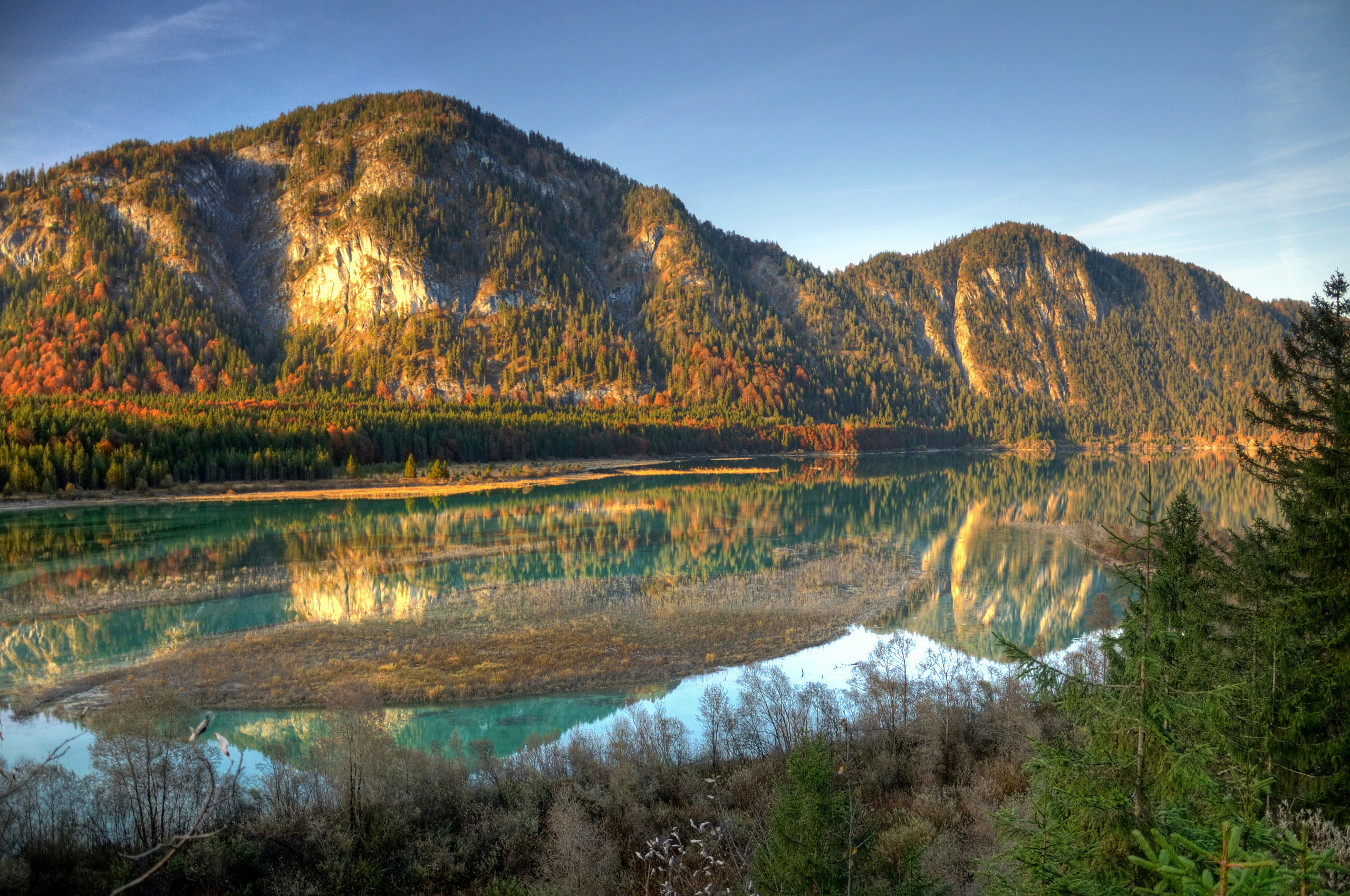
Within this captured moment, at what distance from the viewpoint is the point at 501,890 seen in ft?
37.6

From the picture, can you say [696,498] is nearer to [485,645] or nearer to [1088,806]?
[485,645]

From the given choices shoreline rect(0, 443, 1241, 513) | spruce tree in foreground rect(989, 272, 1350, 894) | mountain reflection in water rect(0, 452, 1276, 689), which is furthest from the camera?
shoreline rect(0, 443, 1241, 513)

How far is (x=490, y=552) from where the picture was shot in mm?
43062

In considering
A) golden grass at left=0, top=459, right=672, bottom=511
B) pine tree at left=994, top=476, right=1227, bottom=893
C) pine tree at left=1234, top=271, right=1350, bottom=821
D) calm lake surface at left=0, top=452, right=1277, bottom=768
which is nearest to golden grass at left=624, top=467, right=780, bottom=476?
golden grass at left=0, top=459, right=672, bottom=511

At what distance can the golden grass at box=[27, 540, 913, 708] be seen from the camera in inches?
861

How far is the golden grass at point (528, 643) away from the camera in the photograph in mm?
21859

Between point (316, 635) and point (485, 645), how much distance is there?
20.7ft

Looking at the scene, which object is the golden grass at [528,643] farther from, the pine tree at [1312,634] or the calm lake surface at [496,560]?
the pine tree at [1312,634]

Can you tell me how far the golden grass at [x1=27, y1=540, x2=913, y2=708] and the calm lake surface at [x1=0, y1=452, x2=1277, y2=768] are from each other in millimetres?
1066

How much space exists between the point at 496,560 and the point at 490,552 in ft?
8.57

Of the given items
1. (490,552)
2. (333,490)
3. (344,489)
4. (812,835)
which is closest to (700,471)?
(344,489)

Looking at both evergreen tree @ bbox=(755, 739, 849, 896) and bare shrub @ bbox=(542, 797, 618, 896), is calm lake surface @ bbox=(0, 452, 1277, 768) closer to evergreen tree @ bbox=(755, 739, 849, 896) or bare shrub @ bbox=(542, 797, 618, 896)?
bare shrub @ bbox=(542, 797, 618, 896)

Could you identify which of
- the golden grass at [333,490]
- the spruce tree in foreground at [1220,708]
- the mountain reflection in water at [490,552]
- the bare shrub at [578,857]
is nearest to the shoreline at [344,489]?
the golden grass at [333,490]

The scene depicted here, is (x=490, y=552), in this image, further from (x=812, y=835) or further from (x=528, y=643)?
(x=812, y=835)
